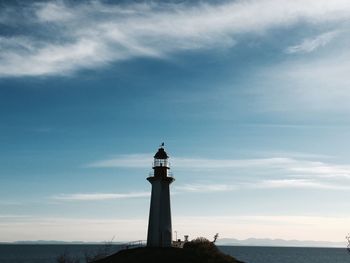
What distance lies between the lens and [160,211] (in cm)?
5403

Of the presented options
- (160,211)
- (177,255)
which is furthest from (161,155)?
(177,255)

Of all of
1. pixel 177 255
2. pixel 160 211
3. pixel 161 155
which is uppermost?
pixel 161 155

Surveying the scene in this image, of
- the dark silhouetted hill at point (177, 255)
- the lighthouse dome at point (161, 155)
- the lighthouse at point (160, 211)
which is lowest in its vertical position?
the dark silhouetted hill at point (177, 255)

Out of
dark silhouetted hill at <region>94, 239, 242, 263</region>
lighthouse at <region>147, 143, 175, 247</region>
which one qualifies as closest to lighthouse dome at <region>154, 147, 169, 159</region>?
lighthouse at <region>147, 143, 175, 247</region>

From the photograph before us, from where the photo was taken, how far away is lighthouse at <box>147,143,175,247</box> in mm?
53750

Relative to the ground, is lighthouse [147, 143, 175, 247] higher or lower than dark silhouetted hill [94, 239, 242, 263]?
higher

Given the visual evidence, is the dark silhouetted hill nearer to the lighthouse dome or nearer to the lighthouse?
the lighthouse

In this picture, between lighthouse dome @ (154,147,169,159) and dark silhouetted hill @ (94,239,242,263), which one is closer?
dark silhouetted hill @ (94,239,242,263)

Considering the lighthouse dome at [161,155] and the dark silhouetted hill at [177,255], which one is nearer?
the dark silhouetted hill at [177,255]

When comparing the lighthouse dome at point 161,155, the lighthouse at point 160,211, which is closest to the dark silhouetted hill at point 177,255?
the lighthouse at point 160,211

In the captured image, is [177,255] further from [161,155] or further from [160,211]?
[161,155]

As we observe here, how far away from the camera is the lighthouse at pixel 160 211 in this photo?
176 feet

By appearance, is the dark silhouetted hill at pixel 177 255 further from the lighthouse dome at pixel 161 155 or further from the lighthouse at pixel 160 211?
the lighthouse dome at pixel 161 155

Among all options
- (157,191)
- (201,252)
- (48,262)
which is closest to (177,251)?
(201,252)
